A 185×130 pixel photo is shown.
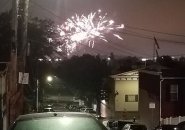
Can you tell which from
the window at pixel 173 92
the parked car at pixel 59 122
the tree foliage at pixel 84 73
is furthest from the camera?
the tree foliage at pixel 84 73

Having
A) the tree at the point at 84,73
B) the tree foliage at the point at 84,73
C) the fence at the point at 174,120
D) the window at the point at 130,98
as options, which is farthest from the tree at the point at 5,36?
the fence at the point at 174,120

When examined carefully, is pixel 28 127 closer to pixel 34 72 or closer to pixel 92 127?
pixel 92 127

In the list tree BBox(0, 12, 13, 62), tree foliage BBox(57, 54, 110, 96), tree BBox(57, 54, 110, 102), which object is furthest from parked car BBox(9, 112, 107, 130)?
tree foliage BBox(57, 54, 110, 96)

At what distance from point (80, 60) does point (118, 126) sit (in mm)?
48112

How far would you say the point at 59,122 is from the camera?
27.7 ft

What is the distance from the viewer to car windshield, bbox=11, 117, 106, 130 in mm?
8367

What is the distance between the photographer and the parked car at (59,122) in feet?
27.5

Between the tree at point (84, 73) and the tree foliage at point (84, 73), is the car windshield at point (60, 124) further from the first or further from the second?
the tree foliage at point (84, 73)

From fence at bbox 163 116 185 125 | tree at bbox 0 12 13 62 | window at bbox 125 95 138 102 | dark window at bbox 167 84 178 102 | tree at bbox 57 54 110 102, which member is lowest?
fence at bbox 163 116 185 125

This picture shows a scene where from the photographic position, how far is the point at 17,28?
20.1 metres

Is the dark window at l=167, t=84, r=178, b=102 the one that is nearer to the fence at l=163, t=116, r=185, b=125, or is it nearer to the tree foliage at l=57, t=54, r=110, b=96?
the fence at l=163, t=116, r=185, b=125

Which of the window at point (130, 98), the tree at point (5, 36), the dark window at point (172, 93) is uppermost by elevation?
the tree at point (5, 36)

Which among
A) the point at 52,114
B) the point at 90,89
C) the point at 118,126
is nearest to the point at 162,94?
the point at 118,126

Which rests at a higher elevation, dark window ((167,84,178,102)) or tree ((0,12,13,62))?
tree ((0,12,13,62))
